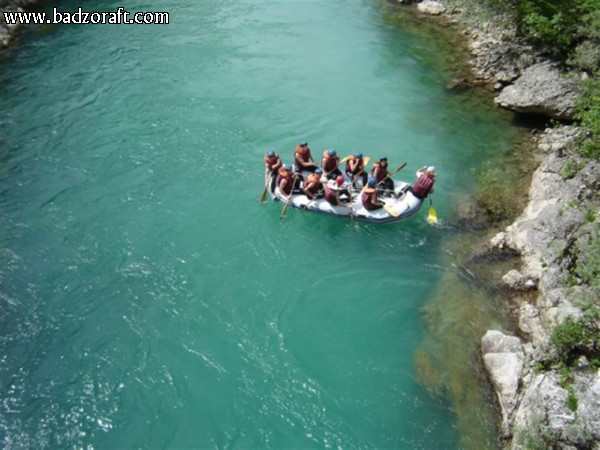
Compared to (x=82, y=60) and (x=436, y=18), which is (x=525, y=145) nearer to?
(x=436, y=18)

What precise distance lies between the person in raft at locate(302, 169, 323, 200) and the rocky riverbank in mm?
4721

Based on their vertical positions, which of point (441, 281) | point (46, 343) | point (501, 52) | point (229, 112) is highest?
point (501, 52)

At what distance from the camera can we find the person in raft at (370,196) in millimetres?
12656

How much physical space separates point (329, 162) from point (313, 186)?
1.06 meters

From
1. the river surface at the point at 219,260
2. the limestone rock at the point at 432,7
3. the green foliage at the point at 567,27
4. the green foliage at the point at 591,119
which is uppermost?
the green foliage at the point at 567,27

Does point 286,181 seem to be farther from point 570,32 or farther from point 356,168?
point 570,32

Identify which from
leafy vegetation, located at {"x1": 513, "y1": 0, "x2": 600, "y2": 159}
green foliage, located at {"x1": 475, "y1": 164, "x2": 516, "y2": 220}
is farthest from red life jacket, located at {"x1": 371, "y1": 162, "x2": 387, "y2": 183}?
leafy vegetation, located at {"x1": 513, "y1": 0, "x2": 600, "y2": 159}

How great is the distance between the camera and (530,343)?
33.5 feet

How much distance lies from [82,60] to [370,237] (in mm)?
14782

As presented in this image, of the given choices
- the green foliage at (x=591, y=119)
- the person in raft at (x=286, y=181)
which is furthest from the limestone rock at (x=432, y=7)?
the person in raft at (x=286, y=181)

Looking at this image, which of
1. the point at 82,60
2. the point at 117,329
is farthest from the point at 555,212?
the point at 82,60

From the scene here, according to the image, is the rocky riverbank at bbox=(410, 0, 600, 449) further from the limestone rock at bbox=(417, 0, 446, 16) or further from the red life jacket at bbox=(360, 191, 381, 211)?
the limestone rock at bbox=(417, 0, 446, 16)

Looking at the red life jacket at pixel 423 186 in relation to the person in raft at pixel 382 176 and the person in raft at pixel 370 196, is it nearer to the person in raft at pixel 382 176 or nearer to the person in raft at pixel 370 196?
the person in raft at pixel 382 176

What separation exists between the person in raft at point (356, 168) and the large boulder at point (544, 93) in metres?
6.83
